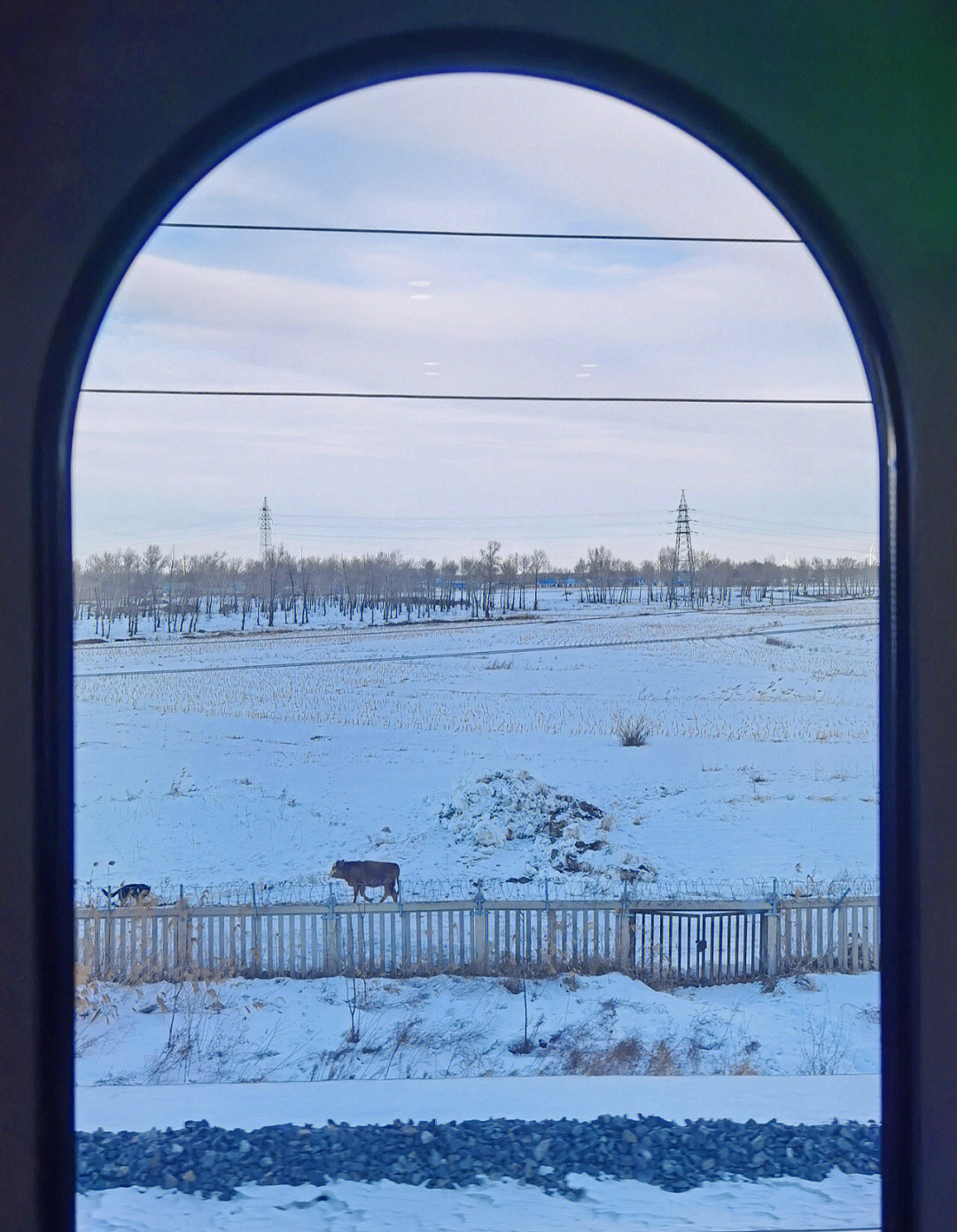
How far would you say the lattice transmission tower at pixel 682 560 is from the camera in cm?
184

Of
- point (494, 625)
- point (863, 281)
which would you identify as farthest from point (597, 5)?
point (494, 625)

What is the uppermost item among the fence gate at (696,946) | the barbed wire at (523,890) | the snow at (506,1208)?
the barbed wire at (523,890)

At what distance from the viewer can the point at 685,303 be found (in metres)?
1.93

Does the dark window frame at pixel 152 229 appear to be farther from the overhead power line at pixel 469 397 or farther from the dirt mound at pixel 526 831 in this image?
the dirt mound at pixel 526 831

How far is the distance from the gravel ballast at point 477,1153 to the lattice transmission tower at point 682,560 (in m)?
1.00

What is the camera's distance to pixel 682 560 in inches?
72.4

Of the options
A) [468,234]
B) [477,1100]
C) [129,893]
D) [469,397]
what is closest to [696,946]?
[477,1100]

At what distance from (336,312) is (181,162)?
1046 millimetres

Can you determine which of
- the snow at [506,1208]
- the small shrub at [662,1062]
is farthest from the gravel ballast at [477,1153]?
the small shrub at [662,1062]

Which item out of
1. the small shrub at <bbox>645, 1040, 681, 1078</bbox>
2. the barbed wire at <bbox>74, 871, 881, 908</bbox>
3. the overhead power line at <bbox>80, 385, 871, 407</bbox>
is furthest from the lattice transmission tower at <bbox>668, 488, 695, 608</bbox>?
the small shrub at <bbox>645, 1040, 681, 1078</bbox>

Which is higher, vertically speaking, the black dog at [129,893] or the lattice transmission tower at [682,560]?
the lattice transmission tower at [682,560]

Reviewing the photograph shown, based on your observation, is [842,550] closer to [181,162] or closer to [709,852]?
[709,852]

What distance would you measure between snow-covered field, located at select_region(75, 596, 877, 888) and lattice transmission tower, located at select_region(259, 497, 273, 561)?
0.19 m

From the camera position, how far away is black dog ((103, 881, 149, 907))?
1690 millimetres
